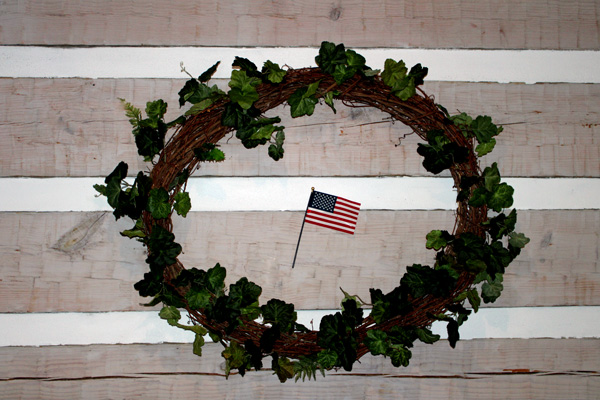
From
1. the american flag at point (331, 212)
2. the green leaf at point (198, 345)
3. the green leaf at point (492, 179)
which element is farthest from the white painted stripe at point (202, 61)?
the green leaf at point (198, 345)

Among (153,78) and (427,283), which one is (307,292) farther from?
(153,78)

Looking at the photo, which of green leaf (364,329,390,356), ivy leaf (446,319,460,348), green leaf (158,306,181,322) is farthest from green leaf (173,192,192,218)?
ivy leaf (446,319,460,348)

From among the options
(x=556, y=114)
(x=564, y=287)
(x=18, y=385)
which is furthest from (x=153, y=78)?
(x=564, y=287)

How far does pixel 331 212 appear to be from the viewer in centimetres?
180

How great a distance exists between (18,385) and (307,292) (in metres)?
1.12

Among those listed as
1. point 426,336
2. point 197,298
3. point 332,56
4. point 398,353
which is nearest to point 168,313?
point 197,298

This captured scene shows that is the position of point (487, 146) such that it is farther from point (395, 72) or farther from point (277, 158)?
point (277, 158)

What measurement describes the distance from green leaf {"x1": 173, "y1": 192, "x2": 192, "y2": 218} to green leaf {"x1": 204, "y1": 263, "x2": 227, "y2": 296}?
0.22 meters

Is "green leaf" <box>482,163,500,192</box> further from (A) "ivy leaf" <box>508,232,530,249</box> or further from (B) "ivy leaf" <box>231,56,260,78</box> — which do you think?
(B) "ivy leaf" <box>231,56,260,78</box>

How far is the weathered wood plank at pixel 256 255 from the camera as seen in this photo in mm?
1838

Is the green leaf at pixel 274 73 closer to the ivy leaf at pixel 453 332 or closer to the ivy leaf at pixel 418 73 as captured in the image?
the ivy leaf at pixel 418 73

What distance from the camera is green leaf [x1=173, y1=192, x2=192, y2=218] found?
5.64 ft

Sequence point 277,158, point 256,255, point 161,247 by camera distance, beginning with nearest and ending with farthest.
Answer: point 161,247 < point 277,158 < point 256,255

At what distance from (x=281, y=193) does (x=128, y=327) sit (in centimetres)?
76
